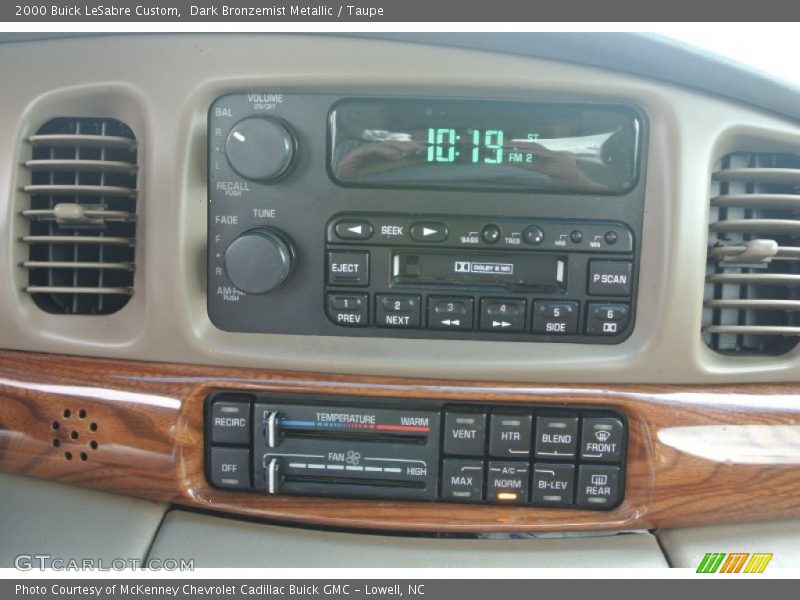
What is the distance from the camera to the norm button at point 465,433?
2.80ft

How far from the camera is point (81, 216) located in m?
0.84

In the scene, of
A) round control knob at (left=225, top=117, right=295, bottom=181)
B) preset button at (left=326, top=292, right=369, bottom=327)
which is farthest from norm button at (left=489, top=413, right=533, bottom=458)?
round control knob at (left=225, top=117, right=295, bottom=181)

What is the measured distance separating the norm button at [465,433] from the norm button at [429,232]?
10.1 inches

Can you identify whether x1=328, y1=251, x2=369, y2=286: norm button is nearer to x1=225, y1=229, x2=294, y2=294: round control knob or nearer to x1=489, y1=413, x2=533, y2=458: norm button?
x1=225, y1=229, x2=294, y2=294: round control knob

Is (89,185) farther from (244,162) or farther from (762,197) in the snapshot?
(762,197)

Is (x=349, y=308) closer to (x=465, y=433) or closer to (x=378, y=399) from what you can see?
(x=378, y=399)

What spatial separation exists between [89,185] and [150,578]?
0.59 m

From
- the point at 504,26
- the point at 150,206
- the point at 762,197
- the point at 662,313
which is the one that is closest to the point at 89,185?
the point at 150,206

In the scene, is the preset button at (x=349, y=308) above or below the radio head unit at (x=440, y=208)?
below

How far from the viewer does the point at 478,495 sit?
86cm

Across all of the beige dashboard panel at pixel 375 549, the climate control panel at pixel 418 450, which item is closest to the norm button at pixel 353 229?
the climate control panel at pixel 418 450

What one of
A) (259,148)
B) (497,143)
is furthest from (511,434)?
(259,148)

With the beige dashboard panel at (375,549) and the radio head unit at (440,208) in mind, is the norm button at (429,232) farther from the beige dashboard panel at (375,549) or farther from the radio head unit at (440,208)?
the beige dashboard panel at (375,549)

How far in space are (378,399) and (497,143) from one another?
0.41m
